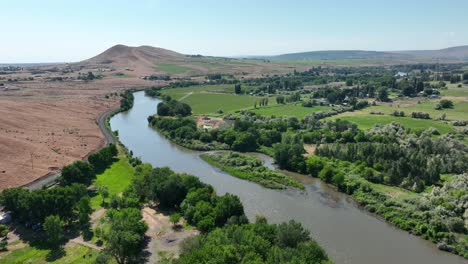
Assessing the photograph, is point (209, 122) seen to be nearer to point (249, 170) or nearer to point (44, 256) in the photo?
point (249, 170)

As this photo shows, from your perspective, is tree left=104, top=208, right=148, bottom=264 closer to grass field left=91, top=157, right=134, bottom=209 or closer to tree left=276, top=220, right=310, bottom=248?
grass field left=91, top=157, right=134, bottom=209

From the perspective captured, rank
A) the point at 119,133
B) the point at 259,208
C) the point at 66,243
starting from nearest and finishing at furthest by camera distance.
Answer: the point at 66,243
the point at 259,208
the point at 119,133

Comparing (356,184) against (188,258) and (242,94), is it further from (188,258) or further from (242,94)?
(242,94)

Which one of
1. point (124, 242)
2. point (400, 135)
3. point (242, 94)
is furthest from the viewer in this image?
point (242, 94)

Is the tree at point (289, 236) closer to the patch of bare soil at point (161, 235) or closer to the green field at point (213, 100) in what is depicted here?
the patch of bare soil at point (161, 235)

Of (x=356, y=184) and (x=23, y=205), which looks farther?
(x=356, y=184)

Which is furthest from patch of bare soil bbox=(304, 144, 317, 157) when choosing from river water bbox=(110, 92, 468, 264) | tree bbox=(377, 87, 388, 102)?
tree bbox=(377, 87, 388, 102)

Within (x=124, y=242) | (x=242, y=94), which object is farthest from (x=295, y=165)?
(x=242, y=94)
